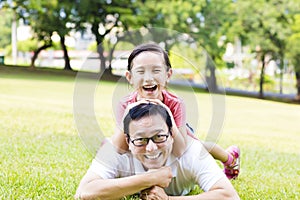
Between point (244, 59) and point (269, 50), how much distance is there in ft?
10.4

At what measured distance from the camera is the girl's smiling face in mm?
2131

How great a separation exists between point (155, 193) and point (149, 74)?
0.50 meters

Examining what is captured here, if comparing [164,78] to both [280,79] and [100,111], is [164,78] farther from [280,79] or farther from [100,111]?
[280,79]

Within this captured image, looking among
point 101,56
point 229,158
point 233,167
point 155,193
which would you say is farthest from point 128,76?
point 233,167

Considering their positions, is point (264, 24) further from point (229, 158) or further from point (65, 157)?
point (229, 158)

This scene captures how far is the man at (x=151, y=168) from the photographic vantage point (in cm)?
205

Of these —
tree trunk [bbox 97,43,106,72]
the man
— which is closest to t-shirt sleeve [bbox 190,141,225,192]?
the man

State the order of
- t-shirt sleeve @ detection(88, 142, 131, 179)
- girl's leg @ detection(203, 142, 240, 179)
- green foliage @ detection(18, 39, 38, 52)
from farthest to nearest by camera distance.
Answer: green foliage @ detection(18, 39, 38, 52), girl's leg @ detection(203, 142, 240, 179), t-shirt sleeve @ detection(88, 142, 131, 179)

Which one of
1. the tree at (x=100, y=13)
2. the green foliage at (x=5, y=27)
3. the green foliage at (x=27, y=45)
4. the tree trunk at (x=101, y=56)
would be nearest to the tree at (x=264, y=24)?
the tree at (x=100, y=13)

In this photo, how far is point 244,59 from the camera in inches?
857

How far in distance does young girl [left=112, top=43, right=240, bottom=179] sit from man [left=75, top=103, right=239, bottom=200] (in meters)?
0.07

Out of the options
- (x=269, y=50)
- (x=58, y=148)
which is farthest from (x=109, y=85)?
(x=269, y=50)

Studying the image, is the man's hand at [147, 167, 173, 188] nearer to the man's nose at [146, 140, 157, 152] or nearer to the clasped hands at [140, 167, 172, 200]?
the clasped hands at [140, 167, 172, 200]

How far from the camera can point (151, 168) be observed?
7.20 ft
